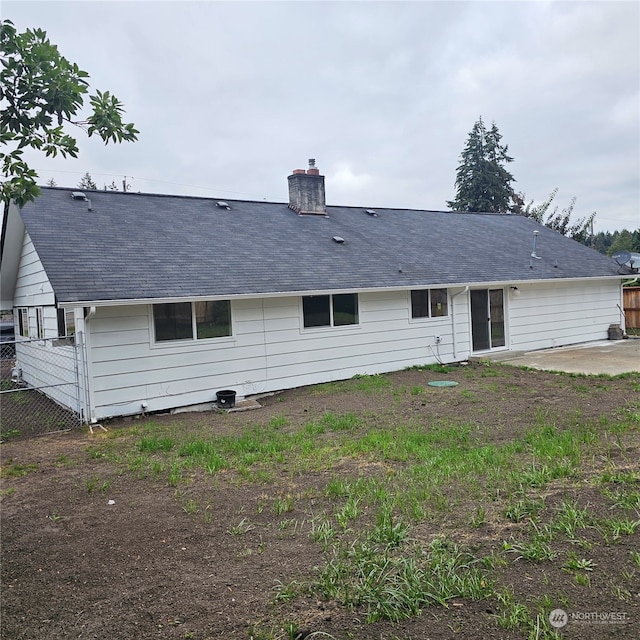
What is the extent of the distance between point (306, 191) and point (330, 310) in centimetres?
529

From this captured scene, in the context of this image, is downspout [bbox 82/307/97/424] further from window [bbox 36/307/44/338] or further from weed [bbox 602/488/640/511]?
weed [bbox 602/488/640/511]

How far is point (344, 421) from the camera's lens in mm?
7711

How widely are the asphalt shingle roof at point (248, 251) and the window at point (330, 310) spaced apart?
1.34 ft

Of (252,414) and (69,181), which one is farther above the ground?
(69,181)

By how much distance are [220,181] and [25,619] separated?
37.4 m

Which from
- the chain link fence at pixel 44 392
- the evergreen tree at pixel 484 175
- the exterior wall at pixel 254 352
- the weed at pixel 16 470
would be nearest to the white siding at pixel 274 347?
the exterior wall at pixel 254 352

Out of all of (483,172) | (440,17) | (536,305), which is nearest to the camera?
(440,17)

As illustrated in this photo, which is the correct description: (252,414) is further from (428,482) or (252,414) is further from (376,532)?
(376,532)

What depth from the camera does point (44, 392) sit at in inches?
459

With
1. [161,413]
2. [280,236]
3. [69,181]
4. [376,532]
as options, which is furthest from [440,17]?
[69,181]

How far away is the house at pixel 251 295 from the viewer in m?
8.93

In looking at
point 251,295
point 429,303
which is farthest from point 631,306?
point 251,295

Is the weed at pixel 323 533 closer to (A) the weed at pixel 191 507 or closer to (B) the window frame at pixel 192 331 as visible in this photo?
(A) the weed at pixel 191 507

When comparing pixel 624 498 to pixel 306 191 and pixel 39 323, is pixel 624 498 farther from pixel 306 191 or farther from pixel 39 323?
pixel 306 191
